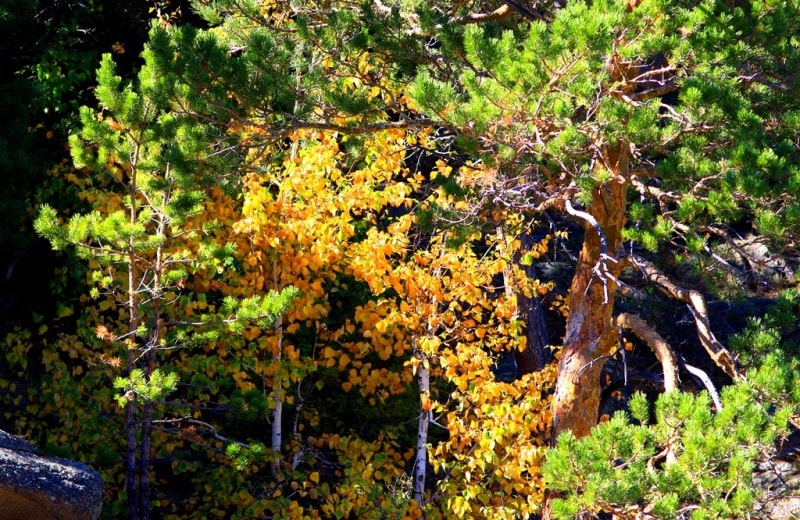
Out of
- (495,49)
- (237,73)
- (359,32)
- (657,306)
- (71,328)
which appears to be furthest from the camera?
(657,306)

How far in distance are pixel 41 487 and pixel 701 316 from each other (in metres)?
3.79

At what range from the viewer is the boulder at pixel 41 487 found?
4.74 m

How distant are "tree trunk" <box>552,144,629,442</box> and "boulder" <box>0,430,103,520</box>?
3.02 metres

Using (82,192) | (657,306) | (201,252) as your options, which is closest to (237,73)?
(201,252)

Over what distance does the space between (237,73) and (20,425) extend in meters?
3.21

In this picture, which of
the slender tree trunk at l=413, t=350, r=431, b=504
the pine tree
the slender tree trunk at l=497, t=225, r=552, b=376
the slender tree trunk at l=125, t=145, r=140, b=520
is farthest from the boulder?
the slender tree trunk at l=497, t=225, r=552, b=376

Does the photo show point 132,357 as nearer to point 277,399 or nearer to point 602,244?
point 277,399

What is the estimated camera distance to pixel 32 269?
7.77m

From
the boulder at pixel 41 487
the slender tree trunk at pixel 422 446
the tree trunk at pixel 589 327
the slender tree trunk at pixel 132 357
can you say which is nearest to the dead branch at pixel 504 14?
the tree trunk at pixel 589 327

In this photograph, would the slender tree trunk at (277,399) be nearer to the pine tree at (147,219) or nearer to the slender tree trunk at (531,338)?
the pine tree at (147,219)

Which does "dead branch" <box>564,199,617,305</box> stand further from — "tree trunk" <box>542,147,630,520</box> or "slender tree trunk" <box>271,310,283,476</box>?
"slender tree trunk" <box>271,310,283,476</box>

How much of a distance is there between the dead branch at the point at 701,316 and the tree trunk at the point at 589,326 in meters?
0.24

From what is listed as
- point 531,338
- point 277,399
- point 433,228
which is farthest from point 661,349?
point 277,399

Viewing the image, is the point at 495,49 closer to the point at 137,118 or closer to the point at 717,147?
the point at 717,147
